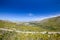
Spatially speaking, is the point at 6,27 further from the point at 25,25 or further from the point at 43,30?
the point at 43,30

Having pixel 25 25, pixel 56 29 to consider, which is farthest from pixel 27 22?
pixel 56 29

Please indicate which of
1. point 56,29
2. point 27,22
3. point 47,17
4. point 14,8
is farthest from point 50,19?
point 14,8

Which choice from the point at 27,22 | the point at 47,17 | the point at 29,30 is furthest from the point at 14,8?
the point at 47,17

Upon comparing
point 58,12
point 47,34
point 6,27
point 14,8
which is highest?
point 14,8

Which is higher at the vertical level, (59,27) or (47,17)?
(47,17)

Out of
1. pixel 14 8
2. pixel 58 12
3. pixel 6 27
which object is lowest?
pixel 6 27

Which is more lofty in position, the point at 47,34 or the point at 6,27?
the point at 6,27

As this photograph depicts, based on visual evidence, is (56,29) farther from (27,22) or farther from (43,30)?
(27,22)
